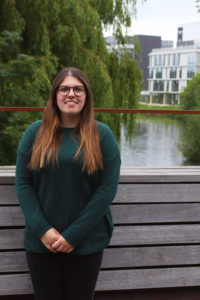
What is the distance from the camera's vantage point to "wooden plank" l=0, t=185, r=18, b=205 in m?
2.04

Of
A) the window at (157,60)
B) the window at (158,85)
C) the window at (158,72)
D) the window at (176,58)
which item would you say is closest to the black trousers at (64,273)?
the window at (176,58)

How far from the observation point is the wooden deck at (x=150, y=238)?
84.1 inches

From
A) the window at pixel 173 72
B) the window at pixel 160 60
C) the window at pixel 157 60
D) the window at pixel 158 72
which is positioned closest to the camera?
the window at pixel 173 72

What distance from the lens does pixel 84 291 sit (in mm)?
1686

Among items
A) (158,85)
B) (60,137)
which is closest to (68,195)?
(60,137)

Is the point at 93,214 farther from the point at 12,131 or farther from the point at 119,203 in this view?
the point at 12,131

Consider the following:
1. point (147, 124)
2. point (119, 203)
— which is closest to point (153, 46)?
point (147, 124)

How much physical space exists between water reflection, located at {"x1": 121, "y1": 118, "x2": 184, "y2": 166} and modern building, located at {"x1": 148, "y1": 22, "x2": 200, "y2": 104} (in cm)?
3618

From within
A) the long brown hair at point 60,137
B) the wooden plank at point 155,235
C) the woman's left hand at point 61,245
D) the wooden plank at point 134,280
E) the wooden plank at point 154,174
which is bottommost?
the wooden plank at point 134,280

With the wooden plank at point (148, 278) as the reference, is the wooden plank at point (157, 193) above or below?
above

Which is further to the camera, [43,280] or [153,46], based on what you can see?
[153,46]

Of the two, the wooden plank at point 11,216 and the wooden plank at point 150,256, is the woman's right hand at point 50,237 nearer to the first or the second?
the wooden plank at point 11,216

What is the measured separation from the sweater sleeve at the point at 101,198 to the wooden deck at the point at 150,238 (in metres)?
0.50

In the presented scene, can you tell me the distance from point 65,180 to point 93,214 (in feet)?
0.57
